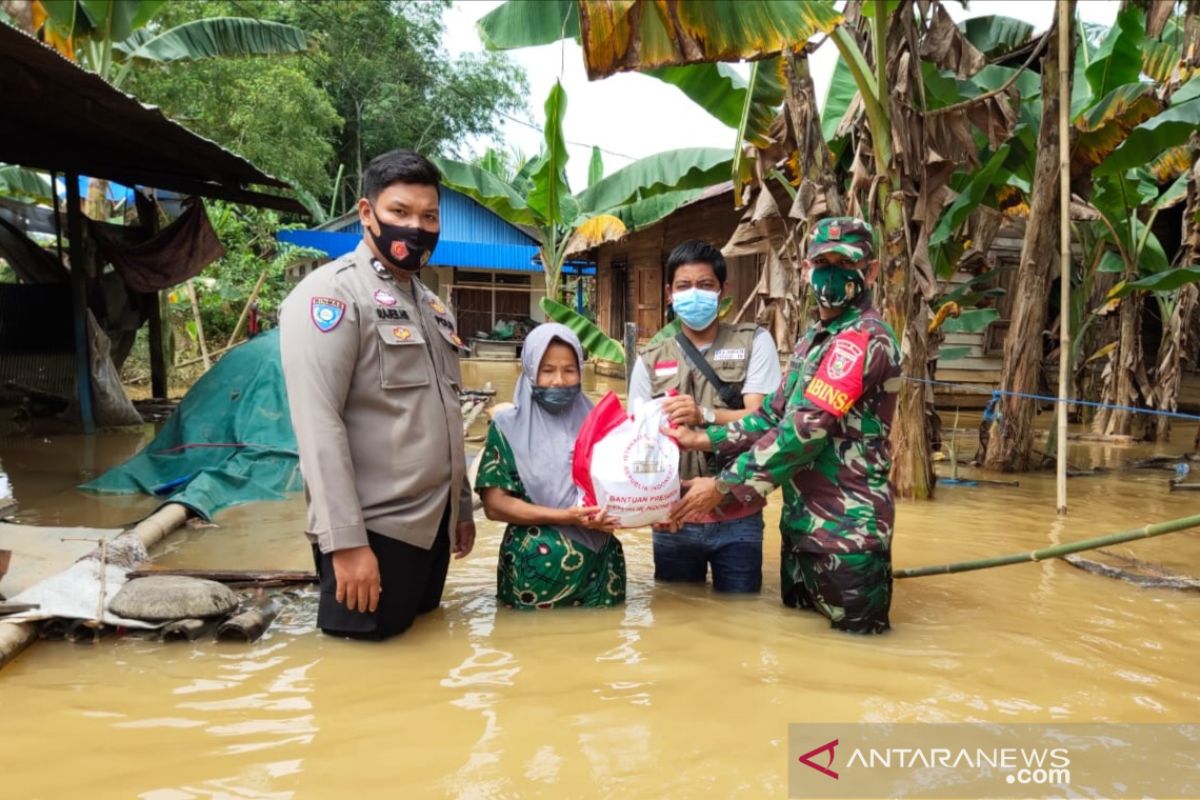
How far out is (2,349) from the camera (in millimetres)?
9164

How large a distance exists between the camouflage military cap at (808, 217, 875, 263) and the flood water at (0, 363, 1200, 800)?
1449 mm

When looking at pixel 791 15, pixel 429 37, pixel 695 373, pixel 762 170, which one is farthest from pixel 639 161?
pixel 429 37

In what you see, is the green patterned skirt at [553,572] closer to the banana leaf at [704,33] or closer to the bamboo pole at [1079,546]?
the bamboo pole at [1079,546]

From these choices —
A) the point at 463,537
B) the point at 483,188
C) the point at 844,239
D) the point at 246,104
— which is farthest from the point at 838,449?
the point at 246,104

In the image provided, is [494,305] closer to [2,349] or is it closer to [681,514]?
[2,349]

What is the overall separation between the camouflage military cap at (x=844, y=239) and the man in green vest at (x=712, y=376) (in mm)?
517

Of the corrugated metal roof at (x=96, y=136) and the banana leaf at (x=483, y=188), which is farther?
the banana leaf at (x=483, y=188)

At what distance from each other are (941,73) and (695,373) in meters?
4.48

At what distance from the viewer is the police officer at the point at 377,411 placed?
2857 millimetres

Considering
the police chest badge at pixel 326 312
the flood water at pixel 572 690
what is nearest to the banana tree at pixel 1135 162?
the flood water at pixel 572 690

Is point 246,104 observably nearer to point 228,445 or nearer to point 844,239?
point 228,445

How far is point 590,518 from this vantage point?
3.22 meters

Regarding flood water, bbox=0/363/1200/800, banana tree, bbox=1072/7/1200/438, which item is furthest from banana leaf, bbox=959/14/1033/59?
flood water, bbox=0/363/1200/800

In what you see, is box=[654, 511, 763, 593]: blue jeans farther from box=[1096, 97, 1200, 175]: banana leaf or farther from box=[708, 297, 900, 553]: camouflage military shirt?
box=[1096, 97, 1200, 175]: banana leaf
